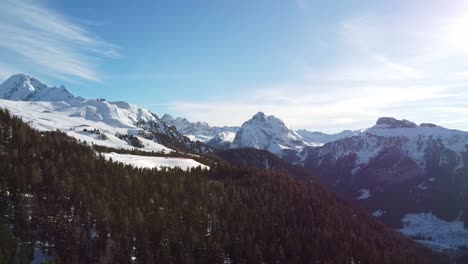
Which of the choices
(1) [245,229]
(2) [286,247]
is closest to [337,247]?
(2) [286,247]

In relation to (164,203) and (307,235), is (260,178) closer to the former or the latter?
(307,235)

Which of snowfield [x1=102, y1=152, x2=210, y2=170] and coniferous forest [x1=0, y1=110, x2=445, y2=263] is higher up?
snowfield [x1=102, y1=152, x2=210, y2=170]

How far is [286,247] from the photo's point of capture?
442 ft

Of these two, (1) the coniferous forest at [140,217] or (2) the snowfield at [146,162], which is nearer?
(1) the coniferous forest at [140,217]

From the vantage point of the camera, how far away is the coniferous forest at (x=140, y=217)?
95000mm

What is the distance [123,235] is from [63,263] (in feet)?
67.0

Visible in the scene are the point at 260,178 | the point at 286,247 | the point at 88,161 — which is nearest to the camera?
the point at 286,247

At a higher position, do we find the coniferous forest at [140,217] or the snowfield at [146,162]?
the snowfield at [146,162]

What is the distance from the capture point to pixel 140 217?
11581 centimetres

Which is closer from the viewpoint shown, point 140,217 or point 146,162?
point 140,217

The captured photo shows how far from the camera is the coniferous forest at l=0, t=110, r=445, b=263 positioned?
312 feet

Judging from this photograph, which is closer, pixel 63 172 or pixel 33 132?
pixel 63 172

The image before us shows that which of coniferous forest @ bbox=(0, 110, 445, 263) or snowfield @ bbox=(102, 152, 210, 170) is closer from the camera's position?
coniferous forest @ bbox=(0, 110, 445, 263)

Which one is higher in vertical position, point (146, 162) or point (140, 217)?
point (146, 162)
